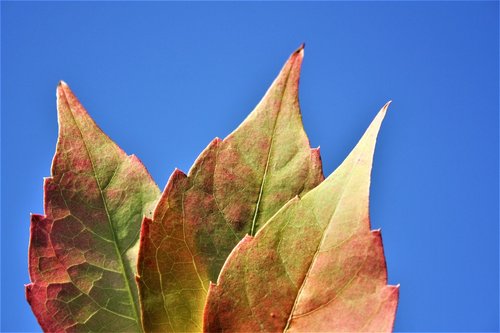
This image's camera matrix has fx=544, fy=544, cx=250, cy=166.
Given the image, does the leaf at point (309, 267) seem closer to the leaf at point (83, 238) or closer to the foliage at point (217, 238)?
the foliage at point (217, 238)

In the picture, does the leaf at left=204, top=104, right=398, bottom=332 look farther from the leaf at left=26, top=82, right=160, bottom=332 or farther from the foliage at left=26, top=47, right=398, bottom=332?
the leaf at left=26, top=82, right=160, bottom=332

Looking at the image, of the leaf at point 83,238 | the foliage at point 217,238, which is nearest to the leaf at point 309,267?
the foliage at point 217,238

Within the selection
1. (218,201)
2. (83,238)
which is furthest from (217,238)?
(83,238)

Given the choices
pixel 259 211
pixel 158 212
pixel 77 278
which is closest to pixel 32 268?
pixel 77 278

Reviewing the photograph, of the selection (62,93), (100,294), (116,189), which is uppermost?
(62,93)

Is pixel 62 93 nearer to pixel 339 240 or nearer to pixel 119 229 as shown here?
pixel 119 229
